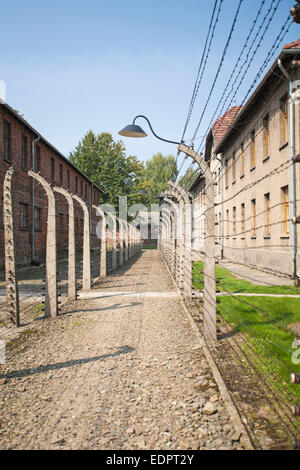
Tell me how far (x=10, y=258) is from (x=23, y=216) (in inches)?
554

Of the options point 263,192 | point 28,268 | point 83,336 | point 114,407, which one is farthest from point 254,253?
point 114,407

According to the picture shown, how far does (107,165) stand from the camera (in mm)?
51969

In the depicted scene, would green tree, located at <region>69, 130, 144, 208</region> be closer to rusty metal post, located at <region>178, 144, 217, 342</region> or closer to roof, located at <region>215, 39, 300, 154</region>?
roof, located at <region>215, 39, 300, 154</region>

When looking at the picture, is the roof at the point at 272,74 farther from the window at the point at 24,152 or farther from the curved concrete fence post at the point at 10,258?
the window at the point at 24,152

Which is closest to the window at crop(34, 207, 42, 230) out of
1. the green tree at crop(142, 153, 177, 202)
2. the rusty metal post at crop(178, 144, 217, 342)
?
the rusty metal post at crop(178, 144, 217, 342)

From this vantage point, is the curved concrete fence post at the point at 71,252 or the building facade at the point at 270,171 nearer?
the curved concrete fence post at the point at 71,252

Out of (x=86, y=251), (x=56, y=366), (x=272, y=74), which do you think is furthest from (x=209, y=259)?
(x=272, y=74)

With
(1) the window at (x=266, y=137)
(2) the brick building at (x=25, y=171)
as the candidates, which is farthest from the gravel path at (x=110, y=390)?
(1) the window at (x=266, y=137)

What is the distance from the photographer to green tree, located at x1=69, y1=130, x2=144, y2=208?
52.1 meters

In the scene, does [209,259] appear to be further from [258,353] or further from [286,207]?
[286,207]

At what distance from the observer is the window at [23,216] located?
19672 mm

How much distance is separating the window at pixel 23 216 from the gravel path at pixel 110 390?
13.5m

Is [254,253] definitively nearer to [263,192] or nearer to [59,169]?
[263,192]

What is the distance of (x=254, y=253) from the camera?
18.1m
